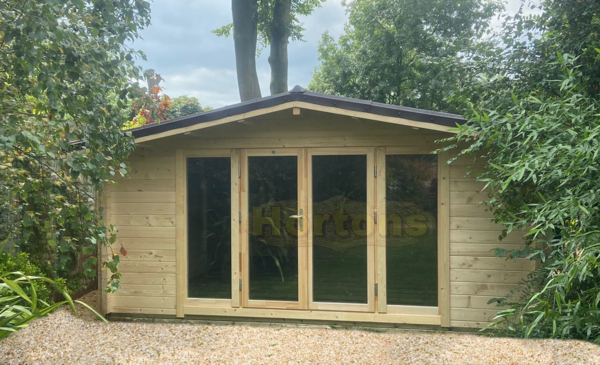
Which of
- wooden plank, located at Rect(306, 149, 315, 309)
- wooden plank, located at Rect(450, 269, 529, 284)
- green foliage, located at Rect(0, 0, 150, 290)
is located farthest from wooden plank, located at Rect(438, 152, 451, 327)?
green foliage, located at Rect(0, 0, 150, 290)

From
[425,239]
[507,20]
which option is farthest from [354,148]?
[507,20]

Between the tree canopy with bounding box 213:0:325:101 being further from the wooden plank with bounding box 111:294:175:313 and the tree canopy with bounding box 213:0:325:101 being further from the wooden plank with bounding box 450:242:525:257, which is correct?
the wooden plank with bounding box 450:242:525:257

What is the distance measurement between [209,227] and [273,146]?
123 centimetres

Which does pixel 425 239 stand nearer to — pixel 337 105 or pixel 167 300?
pixel 337 105

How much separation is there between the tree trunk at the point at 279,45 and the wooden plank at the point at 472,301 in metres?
9.27

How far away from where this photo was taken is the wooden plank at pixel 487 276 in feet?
14.5

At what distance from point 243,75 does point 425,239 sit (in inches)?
344

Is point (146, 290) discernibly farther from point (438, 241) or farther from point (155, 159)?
point (438, 241)

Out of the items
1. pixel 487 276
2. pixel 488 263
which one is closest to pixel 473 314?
pixel 487 276

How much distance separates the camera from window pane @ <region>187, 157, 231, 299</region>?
4.90 meters

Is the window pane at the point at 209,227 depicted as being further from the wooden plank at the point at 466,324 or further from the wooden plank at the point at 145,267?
the wooden plank at the point at 466,324

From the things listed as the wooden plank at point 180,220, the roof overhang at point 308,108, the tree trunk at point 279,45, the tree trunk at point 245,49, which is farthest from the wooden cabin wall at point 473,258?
the tree trunk at point 279,45

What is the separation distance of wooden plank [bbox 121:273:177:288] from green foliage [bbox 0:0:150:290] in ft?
5.58

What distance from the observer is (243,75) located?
11.9 m
